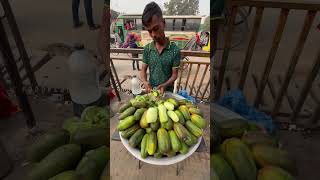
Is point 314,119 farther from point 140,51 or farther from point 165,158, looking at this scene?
point 140,51

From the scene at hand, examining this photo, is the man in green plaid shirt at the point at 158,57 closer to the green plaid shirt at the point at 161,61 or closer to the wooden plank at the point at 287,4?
the green plaid shirt at the point at 161,61

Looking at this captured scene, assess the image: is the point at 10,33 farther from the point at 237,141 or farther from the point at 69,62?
the point at 237,141

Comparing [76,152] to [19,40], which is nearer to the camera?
[76,152]

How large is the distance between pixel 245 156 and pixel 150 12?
80cm

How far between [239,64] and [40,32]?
2125 mm

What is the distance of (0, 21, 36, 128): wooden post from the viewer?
5.27ft

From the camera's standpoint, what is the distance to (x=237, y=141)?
1.45m

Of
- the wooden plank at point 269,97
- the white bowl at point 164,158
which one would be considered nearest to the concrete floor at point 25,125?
the white bowl at point 164,158

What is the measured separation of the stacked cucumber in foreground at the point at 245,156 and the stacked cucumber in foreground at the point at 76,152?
19.5 inches

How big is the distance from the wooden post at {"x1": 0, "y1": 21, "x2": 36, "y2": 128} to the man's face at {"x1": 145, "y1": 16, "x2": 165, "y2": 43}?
3.12 ft

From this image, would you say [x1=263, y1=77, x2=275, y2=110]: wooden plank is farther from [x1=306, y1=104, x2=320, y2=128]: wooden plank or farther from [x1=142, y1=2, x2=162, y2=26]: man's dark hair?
[x1=142, y1=2, x2=162, y2=26]: man's dark hair

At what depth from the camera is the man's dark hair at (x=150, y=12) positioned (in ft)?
3.22

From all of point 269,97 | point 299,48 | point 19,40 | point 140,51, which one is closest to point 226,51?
point 299,48

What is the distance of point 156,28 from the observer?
39.8 inches
